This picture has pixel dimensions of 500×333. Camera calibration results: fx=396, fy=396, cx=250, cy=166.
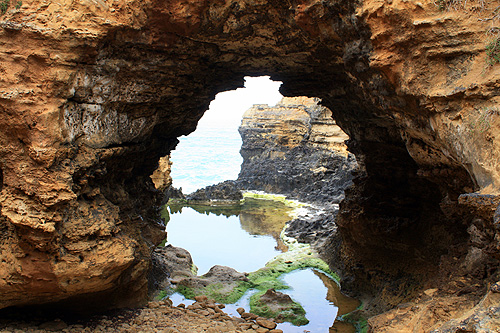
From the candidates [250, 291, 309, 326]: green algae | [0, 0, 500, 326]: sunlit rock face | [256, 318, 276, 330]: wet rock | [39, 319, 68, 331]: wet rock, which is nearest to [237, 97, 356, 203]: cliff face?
[250, 291, 309, 326]: green algae

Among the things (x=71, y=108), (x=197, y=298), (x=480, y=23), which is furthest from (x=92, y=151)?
(x=480, y=23)

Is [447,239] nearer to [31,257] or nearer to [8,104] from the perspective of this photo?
[31,257]

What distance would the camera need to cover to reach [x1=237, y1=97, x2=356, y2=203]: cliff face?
85.7 ft

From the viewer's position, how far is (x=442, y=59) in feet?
16.8

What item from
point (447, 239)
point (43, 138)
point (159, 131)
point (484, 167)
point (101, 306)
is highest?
point (159, 131)

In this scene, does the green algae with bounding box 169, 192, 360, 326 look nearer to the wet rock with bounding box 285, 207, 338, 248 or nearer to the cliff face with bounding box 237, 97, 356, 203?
the wet rock with bounding box 285, 207, 338, 248

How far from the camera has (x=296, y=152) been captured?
32.1 metres

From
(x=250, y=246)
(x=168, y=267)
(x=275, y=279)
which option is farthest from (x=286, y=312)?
(x=250, y=246)

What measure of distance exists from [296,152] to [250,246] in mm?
17388

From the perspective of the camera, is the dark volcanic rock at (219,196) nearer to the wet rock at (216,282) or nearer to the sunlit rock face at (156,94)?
the wet rock at (216,282)

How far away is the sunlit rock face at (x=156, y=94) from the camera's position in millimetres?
5000

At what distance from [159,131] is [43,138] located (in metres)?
4.14

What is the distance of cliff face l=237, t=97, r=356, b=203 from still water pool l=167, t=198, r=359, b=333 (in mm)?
3127

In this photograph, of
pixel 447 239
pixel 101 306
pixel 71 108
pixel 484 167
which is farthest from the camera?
pixel 447 239
